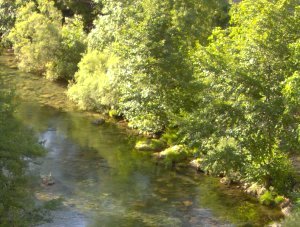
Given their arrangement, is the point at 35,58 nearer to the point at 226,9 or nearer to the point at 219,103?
the point at 226,9

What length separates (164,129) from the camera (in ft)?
112

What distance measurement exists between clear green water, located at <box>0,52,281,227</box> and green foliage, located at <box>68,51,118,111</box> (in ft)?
8.01

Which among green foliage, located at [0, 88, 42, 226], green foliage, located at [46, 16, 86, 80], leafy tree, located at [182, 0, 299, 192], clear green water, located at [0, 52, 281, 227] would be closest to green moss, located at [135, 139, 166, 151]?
clear green water, located at [0, 52, 281, 227]

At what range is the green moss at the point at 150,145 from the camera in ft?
105

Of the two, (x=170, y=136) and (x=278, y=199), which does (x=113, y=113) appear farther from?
(x=278, y=199)

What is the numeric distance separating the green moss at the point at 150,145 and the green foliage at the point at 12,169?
14086 millimetres

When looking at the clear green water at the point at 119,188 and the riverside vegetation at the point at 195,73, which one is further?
the riverside vegetation at the point at 195,73

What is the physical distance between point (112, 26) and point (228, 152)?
54.0ft

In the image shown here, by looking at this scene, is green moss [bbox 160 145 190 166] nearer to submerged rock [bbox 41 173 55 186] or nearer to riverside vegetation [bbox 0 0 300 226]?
riverside vegetation [bbox 0 0 300 226]

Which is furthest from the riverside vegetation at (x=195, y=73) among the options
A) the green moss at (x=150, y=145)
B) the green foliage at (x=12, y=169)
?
the green foliage at (x=12, y=169)

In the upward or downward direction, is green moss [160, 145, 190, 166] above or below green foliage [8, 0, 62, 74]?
below

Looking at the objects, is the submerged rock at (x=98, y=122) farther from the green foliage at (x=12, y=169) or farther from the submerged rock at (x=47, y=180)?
the green foliage at (x=12, y=169)

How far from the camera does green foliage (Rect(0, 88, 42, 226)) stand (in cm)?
1681

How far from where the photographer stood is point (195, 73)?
2914 centimetres
